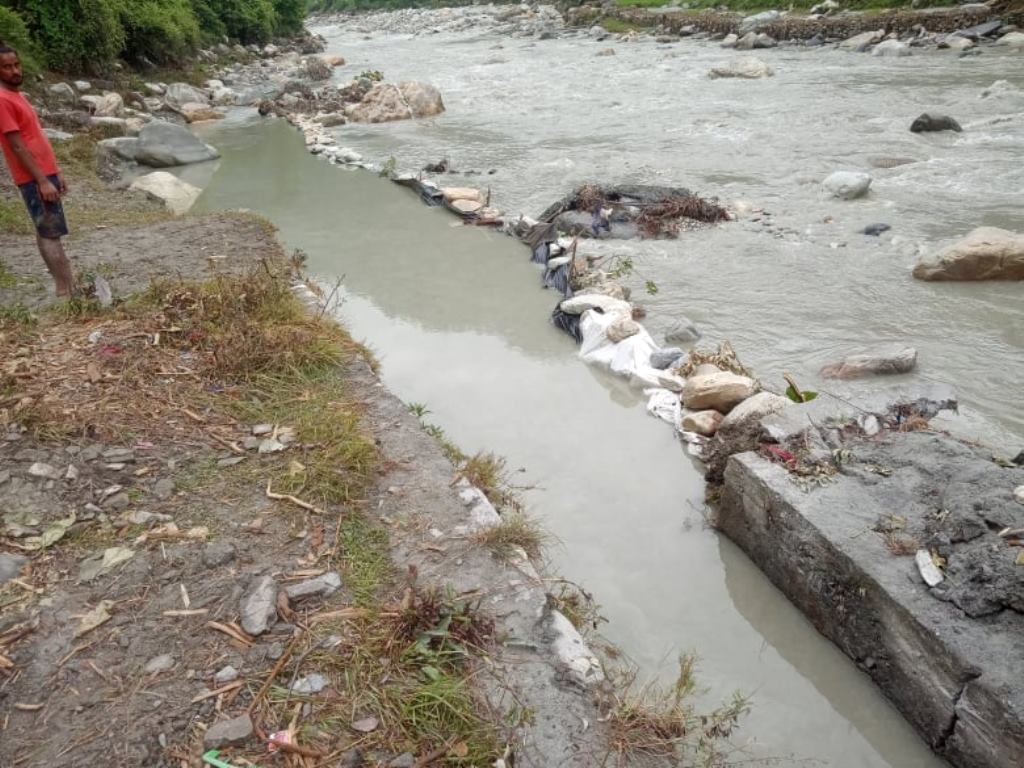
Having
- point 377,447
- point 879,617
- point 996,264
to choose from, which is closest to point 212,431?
point 377,447

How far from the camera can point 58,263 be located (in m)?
5.34

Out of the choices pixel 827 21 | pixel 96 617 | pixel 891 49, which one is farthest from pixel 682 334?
pixel 827 21

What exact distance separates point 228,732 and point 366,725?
1.45ft

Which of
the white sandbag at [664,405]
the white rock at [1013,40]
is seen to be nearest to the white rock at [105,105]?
the white sandbag at [664,405]

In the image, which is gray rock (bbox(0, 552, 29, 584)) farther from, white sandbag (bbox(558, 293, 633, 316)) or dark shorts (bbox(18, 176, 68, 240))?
white sandbag (bbox(558, 293, 633, 316))

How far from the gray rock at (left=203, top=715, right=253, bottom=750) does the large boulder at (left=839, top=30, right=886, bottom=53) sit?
74.5ft

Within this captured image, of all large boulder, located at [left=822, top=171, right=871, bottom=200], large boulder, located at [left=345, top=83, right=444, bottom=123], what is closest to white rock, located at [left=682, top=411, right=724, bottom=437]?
large boulder, located at [left=822, top=171, right=871, bottom=200]

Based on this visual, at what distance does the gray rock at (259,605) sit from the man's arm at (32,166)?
12.0 feet

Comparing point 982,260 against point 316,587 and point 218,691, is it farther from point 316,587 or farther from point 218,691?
point 218,691

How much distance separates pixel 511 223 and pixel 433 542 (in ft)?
19.4

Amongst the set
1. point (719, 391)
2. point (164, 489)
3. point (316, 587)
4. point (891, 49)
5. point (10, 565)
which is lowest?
point (891, 49)

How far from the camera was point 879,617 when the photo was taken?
2.79m

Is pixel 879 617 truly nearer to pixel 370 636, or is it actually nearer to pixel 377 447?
pixel 370 636

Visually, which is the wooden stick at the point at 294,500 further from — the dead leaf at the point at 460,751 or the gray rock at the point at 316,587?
the dead leaf at the point at 460,751
